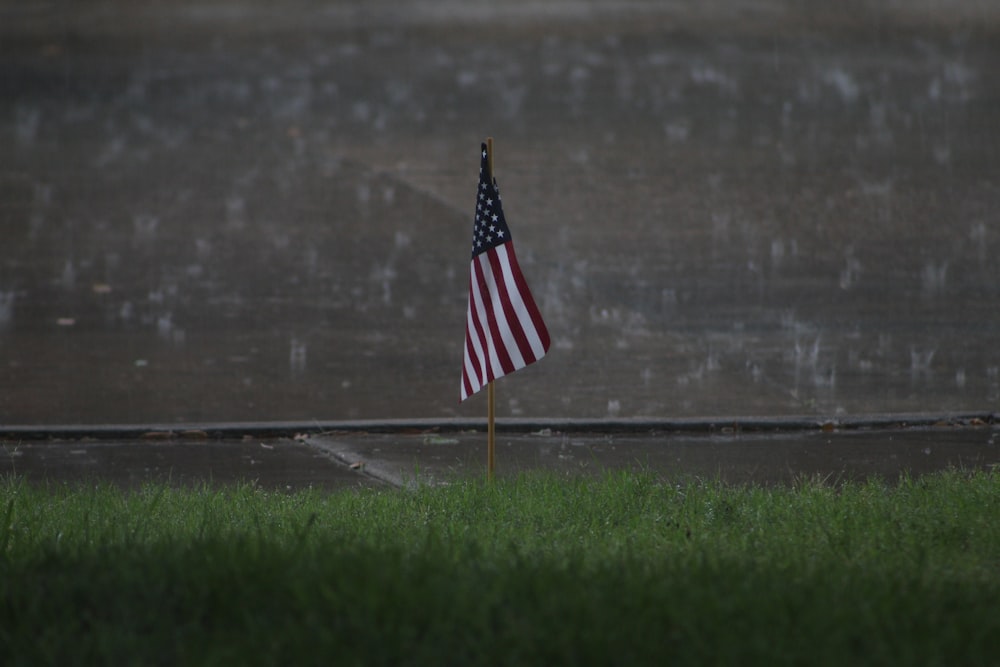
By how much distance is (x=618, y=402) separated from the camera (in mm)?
10195

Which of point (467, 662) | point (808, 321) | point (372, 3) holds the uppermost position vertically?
point (372, 3)

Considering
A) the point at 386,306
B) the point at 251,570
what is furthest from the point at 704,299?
the point at 251,570

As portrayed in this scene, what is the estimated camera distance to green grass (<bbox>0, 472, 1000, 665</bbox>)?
3982 millimetres

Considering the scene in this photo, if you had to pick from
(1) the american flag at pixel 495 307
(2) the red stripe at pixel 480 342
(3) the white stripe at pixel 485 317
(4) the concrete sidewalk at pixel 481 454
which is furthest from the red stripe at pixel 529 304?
(4) the concrete sidewalk at pixel 481 454

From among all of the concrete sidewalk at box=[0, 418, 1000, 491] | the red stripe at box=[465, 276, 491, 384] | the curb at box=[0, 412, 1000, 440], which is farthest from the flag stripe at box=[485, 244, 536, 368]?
the curb at box=[0, 412, 1000, 440]

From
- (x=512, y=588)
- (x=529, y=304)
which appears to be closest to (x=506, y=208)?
(x=529, y=304)

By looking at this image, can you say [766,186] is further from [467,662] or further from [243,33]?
[467,662]

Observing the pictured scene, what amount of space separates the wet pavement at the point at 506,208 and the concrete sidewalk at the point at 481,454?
57 cm

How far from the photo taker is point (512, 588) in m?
4.43

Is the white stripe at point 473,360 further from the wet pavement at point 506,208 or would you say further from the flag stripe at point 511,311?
the wet pavement at point 506,208

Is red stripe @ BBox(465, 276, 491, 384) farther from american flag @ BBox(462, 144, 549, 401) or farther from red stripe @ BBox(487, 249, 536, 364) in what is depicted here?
red stripe @ BBox(487, 249, 536, 364)

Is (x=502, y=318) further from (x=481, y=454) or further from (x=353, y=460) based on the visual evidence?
(x=353, y=460)

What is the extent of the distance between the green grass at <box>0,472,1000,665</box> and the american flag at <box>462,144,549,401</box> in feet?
3.79

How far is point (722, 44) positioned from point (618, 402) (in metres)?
12.4
